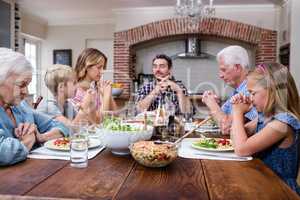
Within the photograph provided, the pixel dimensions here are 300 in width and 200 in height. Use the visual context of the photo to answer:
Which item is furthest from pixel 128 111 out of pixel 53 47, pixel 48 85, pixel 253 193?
pixel 53 47

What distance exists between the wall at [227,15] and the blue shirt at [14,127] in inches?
167

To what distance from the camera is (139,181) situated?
102cm

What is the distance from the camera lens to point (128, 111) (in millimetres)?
2311

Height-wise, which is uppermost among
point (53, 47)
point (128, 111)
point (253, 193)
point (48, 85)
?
point (53, 47)

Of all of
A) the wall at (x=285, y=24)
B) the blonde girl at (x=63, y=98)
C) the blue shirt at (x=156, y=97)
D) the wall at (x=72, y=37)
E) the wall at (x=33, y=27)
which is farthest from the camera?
the wall at (x=72, y=37)

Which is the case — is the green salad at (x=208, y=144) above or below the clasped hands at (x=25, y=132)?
below

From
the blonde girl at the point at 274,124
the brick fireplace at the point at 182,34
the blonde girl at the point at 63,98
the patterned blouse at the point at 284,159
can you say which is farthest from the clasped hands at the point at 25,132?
the brick fireplace at the point at 182,34

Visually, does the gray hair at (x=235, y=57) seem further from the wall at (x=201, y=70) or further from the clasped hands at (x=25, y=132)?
the wall at (x=201, y=70)

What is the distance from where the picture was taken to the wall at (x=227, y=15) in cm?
534

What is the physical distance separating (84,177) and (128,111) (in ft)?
4.19

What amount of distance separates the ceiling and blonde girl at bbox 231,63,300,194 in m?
3.91

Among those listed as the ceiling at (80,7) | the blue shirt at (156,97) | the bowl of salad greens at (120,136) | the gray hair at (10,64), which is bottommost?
the bowl of salad greens at (120,136)

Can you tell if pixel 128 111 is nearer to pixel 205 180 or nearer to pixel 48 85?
pixel 48 85

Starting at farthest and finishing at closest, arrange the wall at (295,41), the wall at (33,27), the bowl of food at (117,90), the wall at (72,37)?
1. the wall at (72,37)
2. the wall at (33,27)
3. the bowl of food at (117,90)
4. the wall at (295,41)
